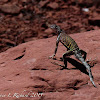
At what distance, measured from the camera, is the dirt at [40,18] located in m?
8.89

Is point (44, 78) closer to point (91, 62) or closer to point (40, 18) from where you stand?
point (91, 62)

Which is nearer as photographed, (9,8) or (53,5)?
(9,8)

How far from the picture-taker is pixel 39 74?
4711mm

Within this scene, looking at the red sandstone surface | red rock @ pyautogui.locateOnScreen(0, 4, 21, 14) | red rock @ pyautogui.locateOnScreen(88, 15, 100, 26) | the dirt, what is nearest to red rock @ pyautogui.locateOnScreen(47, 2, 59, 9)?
the dirt

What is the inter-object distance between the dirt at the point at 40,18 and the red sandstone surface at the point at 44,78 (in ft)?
10.1

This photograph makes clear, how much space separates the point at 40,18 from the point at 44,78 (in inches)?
236

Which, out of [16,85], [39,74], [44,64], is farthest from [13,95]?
[44,64]

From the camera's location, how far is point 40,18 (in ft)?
32.8

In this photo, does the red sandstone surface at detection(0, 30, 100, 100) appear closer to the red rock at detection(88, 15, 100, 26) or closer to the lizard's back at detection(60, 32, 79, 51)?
the lizard's back at detection(60, 32, 79, 51)

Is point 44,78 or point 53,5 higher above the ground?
point 53,5

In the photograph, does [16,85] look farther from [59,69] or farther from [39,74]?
[59,69]

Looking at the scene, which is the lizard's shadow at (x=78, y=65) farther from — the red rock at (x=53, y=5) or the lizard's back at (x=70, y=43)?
the red rock at (x=53, y=5)

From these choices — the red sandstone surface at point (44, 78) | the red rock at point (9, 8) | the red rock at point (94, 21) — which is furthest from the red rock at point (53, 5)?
the red sandstone surface at point (44, 78)

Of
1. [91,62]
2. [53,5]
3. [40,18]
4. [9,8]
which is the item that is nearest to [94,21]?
[53,5]
